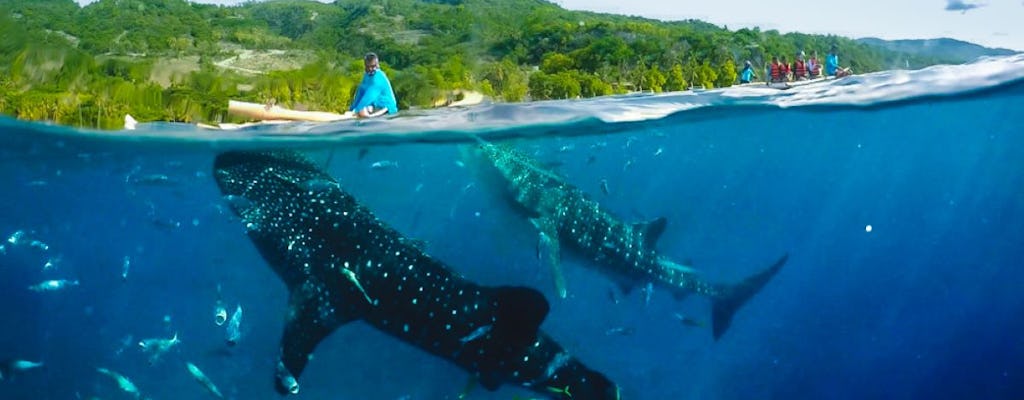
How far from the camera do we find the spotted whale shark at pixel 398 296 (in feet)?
25.2

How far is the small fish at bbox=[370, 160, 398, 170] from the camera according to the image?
13758 mm

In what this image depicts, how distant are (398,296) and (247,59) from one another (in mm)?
6775

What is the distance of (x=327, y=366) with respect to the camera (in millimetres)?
14086

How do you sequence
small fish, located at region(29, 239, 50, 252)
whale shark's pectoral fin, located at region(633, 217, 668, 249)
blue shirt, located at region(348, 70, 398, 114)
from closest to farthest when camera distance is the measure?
blue shirt, located at region(348, 70, 398, 114) < whale shark's pectoral fin, located at region(633, 217, 668, 249) < small fish, located at region(29, 239, 50, 252)

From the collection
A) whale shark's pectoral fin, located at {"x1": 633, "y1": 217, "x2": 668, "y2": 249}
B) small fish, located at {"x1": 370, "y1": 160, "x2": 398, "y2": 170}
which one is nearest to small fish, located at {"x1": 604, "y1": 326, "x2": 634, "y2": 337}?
whale shark's pectoral fin, located at {"x1": 633, "y1": 217, "x2": 668, "y2": 249}

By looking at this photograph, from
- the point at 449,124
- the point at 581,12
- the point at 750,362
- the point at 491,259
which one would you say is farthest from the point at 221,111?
the point at 581,12

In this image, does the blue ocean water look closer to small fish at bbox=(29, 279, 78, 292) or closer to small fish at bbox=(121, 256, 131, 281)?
small fish at bbox=(121, 256, 131, 281)

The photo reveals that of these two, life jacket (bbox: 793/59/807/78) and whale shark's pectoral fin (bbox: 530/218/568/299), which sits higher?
life jacket (bbox: 793/59/807/78)

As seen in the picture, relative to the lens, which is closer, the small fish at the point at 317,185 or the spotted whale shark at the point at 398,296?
the spotted whale shark at the point at 398,296

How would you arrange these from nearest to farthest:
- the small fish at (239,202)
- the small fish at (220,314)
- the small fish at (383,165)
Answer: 1. the small fish at (239,202)
2. the small fish at (220,314)
3. the small fish at (383,165)

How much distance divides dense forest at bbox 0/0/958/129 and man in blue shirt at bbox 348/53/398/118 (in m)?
1.61

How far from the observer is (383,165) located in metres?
13.9

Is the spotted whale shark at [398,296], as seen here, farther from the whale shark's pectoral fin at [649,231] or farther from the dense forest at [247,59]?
the dense forest at [247,59]

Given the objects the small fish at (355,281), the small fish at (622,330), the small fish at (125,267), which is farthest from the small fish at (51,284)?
the small fish at (622,330)
